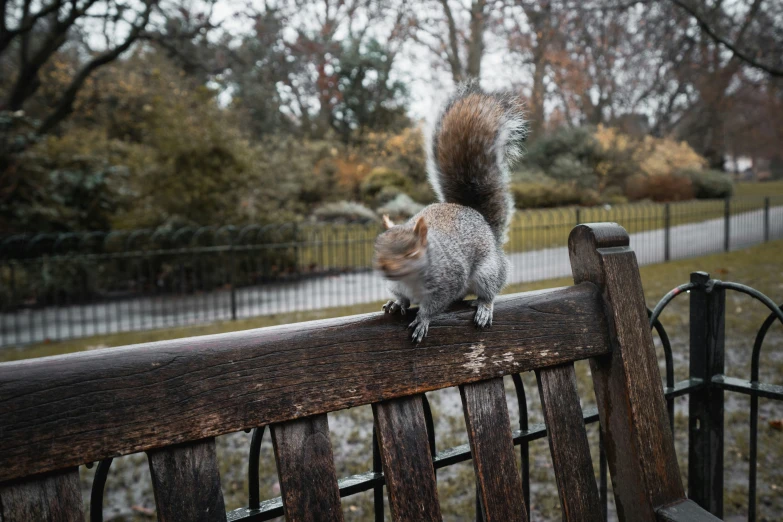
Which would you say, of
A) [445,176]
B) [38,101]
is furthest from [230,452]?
[38,101]

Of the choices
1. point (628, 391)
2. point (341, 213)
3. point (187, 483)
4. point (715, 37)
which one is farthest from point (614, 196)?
point (187, 483)

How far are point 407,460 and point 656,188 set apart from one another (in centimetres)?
1579

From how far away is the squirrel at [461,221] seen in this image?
106cm

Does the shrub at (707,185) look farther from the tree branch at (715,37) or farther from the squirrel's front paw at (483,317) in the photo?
the squirrel's front paw at (483,317)

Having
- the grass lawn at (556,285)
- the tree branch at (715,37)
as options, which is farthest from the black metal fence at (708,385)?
the tree branch at (715,37)

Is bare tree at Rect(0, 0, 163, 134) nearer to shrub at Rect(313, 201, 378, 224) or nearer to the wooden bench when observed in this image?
shrub at Rect(313, 201, 378, 224)

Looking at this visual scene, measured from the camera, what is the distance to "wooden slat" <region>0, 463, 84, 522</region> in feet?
2.23

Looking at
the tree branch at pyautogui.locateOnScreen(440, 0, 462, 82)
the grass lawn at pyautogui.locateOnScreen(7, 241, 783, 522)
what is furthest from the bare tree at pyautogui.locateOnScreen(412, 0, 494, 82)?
the grass lawn at pyautogui.locateOnScreen(7, 241, 783, 522)

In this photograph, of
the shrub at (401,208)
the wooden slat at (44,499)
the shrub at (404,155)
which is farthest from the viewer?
the shrub at (404,155)

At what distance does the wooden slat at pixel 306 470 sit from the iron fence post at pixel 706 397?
1106mm

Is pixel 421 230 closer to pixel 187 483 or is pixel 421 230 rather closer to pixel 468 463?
pixel 187 483

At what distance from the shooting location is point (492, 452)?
1.03 meters

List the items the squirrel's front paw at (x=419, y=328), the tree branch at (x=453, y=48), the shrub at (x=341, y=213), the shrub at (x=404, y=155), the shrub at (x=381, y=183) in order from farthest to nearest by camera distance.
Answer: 1. the shrub at (x=404, y=155)
2. the shrub at (x=381, y=183)
3. the tree branch at (x=453, y=48)
4. the shrub at (x=341, y=213)
5. the squirrel's front paw at (x=419, y=328)

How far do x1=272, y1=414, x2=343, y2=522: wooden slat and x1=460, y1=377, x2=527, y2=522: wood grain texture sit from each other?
0.88 feet
